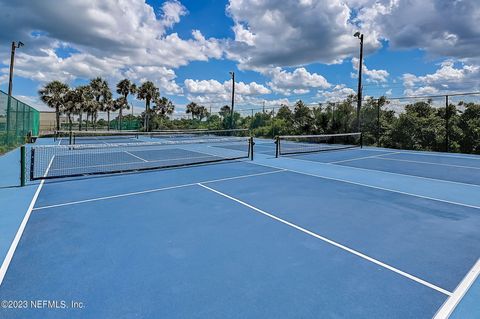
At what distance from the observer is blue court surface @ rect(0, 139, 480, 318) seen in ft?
10.4

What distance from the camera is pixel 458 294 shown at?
3.36m

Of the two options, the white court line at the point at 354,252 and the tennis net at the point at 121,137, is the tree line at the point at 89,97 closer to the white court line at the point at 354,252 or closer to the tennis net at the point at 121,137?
the tennis net at the point at 121,137

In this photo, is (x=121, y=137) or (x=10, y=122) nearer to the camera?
(x=10, y=122)

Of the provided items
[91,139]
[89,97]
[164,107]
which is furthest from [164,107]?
[91,139]

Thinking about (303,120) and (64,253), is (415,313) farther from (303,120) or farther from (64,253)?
(303,120)

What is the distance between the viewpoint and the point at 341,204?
22.9ft

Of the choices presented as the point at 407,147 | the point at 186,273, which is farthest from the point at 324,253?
the point at 407,147

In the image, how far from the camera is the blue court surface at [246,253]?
3178 mm

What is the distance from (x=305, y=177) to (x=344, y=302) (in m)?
7.24

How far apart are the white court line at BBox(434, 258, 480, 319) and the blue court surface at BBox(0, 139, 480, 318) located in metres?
0.01

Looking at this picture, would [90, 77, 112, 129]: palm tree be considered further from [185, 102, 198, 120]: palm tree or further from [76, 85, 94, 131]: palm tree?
[185, 102, 198, 120]: palm tree

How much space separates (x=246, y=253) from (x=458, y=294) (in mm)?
2531

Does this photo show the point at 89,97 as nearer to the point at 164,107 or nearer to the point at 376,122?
the point at 164,107

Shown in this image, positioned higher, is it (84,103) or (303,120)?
(84,103)
